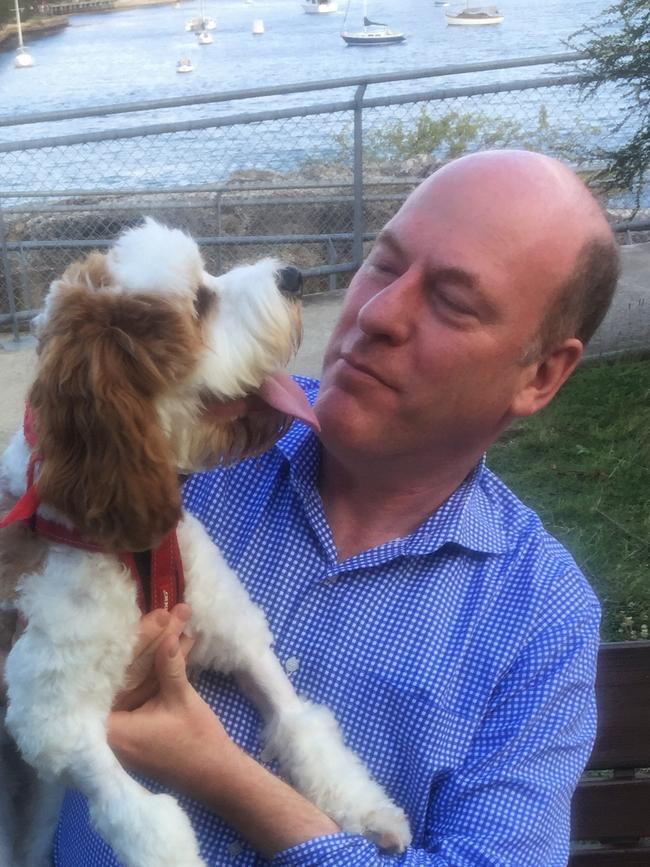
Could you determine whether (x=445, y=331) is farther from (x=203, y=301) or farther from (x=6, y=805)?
(x=6, y=805)

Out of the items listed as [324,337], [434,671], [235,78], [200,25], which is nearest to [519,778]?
[434,671]

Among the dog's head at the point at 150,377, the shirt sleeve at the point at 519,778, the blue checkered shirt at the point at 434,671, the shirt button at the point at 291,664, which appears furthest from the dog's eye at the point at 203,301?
the shirt sleeve at the point at 519,778

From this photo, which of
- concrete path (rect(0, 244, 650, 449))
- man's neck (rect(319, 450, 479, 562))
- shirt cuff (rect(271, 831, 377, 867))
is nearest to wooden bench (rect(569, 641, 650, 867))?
man's neck (rect(319, 450, 479, 562))

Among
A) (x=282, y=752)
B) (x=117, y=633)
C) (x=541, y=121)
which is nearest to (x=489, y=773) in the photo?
(x=282, y=752)

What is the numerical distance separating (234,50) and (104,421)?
2492 centimetres

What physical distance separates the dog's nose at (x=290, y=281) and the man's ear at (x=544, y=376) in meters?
0.59

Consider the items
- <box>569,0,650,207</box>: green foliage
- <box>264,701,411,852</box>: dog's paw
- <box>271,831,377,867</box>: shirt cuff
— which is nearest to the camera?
<box>271,831,377,867</box>: shirt cuff

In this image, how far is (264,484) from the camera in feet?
7.68

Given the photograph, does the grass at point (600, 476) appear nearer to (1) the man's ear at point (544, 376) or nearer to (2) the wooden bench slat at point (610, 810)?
(2) the wooden bench slat at point (610, 810)

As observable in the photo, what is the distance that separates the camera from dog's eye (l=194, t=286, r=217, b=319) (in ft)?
7.20

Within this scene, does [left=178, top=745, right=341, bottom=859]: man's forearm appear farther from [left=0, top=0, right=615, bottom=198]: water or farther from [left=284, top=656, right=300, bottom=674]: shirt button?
[left=0, top=0, right=615, bottom=198]: water

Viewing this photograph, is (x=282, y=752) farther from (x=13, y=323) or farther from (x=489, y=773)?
(x=13, y=323)

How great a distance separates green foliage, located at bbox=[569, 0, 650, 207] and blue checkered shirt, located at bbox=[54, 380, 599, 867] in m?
5.46

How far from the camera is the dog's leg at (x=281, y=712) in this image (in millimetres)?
2062
